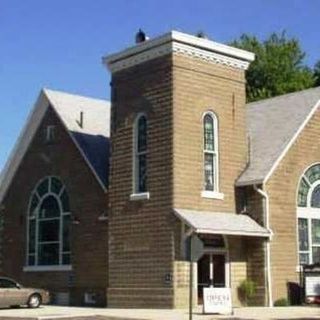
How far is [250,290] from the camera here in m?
32.2

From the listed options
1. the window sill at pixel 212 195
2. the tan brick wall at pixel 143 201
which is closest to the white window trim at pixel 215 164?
the window sill at pixel 212 195

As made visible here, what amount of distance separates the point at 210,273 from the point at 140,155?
216 inches

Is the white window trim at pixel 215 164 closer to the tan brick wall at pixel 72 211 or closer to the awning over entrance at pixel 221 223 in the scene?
the awning over entrance at pixel 221 223

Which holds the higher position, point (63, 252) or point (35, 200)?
point (35, 200)

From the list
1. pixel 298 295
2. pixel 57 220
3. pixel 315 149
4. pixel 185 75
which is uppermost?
pixel 185 75

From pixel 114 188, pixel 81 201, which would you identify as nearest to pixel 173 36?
pixel 114 188

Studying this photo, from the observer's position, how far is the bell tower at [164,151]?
31297 mm

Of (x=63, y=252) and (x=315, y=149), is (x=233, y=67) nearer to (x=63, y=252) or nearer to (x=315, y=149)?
(x=315, y=149)

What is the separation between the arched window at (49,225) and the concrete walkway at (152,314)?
233 inches

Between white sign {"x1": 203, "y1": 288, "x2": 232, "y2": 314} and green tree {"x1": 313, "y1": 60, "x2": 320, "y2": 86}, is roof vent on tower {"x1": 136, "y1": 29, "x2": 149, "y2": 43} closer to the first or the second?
white sign {"x1": 203, "y1": 288, "x2": 232, "y2": 314}

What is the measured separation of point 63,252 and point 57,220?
1561mm

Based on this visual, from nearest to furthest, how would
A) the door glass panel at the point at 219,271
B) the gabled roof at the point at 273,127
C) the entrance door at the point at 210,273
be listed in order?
the entrance door at the point at 210,273 < the door glass panel at the point at 219,271 < the gabled roof at the point at 273,127

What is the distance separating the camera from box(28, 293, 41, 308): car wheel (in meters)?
33.3

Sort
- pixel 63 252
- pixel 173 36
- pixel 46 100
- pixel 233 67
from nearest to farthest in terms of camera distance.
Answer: pixel 173 36 < pixel 233 67 < pixel 63 252 < pixel 46 100
